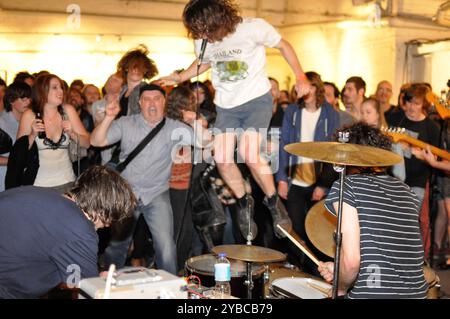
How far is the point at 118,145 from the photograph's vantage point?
541 centimetres

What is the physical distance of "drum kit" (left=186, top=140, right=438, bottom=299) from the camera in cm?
312

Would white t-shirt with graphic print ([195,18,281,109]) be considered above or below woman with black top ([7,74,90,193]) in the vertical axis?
above

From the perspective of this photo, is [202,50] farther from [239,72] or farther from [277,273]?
[277,273]

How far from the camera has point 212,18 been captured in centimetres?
465

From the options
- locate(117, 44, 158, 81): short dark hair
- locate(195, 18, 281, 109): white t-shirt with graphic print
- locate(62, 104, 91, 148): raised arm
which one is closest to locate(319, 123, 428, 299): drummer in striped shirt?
locate(195, 18, 281, 109): white t-shirt with graphic print

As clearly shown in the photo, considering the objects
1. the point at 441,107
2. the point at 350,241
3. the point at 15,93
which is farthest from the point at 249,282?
the point at 441,107

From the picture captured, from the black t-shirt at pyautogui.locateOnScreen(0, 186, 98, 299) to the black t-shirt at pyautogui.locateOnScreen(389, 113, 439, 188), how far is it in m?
4.23

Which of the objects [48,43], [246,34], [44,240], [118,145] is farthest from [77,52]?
[44,240]

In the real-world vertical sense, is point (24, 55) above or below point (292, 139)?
above

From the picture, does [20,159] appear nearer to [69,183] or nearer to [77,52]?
[69,183]

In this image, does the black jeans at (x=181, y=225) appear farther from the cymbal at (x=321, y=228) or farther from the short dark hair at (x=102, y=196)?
the short dark hair at (x=102, y=196)

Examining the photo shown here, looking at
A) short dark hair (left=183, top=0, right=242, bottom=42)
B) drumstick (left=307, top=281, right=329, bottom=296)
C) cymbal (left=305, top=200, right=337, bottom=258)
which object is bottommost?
drumstick (left=307, top=281, right=329, bottom=296)

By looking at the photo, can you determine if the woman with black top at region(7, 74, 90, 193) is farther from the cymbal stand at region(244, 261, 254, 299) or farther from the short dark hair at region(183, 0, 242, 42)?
the cymbal stand at region(244, 261, 254, 299)
